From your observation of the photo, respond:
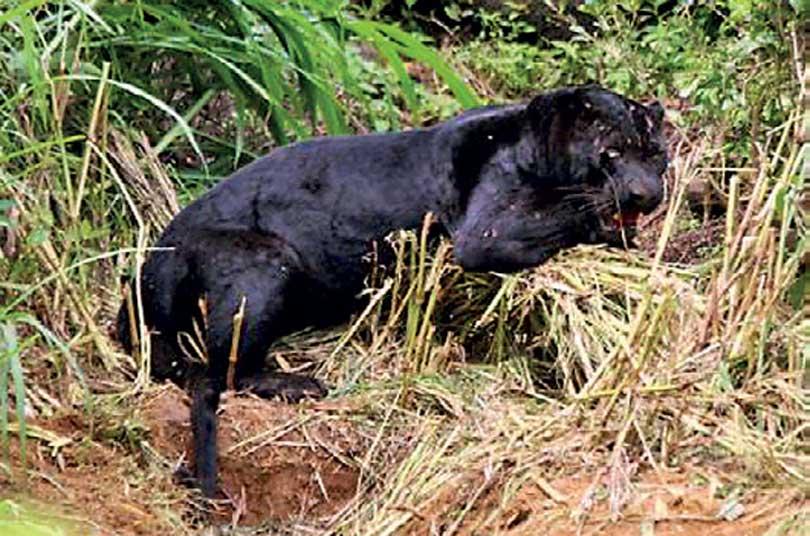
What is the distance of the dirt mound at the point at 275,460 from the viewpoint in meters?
4.66

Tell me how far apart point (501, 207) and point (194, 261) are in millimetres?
906

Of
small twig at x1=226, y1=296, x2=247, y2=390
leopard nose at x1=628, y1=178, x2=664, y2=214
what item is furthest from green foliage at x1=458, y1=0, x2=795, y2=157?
small twig at x1=226, y1=296, x2=247, y2=390

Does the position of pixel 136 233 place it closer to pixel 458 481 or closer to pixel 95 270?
pixel 95 270

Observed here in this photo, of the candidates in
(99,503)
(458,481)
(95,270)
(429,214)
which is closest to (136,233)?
(95,270)

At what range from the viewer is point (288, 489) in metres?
4.72

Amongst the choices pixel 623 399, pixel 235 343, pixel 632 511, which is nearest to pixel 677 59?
pixel 235 343

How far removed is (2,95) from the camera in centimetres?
513

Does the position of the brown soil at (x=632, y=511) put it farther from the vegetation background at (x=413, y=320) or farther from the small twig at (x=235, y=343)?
the small twig at (x=235, y=343)

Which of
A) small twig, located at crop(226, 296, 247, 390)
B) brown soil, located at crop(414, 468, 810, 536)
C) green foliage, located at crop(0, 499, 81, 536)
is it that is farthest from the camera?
small twig, located at crop(226, 296, 247, 390)

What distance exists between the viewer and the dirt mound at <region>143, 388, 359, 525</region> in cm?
466

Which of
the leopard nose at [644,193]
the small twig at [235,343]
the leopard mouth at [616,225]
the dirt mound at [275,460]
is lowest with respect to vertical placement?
the dirt mound at [275,460]

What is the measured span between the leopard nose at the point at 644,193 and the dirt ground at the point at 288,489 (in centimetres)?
104

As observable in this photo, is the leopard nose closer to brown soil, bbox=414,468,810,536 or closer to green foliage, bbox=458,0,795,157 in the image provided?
green foliage, bbox=458,0,795,157

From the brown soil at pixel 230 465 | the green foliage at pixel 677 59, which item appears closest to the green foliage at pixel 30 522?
the brown soil at pixel 230 465
